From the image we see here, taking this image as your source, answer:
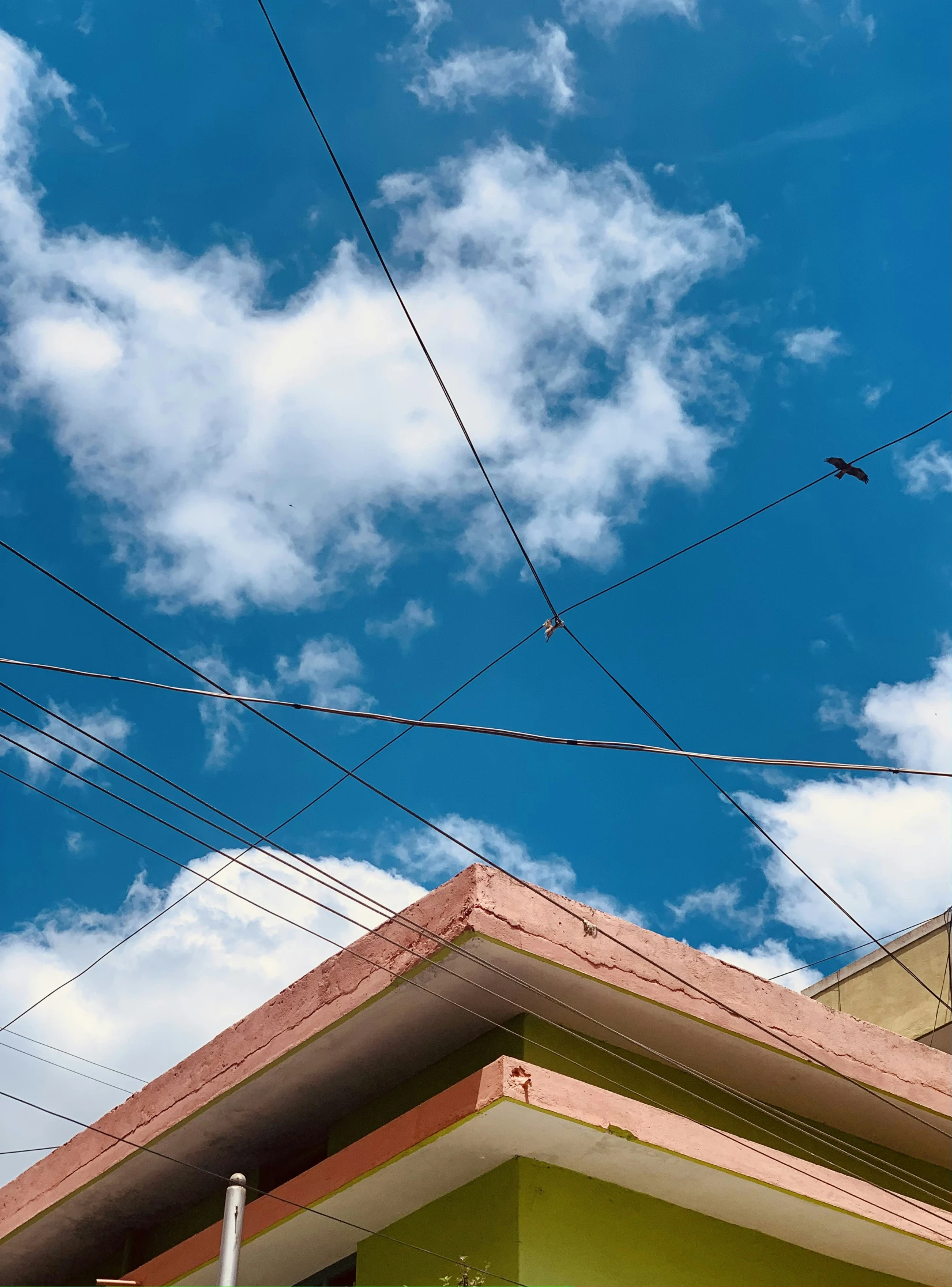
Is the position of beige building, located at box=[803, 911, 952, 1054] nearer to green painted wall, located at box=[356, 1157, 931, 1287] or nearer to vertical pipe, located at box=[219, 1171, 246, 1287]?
green painted wall, located at box=[356, 1157, 931, 1287]

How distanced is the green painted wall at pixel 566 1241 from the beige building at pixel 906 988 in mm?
4349

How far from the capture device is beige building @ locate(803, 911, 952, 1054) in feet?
41.9

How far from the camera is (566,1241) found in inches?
311

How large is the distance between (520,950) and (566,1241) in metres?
1.83

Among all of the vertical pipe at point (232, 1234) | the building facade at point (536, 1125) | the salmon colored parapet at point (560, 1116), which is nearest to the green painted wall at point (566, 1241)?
the building facade at point (536, 1125)

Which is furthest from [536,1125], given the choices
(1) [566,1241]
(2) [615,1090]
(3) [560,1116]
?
(2) [615,1090]

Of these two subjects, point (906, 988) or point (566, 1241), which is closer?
point (566, 1241)

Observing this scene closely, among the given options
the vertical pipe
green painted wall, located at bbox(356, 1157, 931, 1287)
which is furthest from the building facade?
the vertical pipe

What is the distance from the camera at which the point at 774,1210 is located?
874cm

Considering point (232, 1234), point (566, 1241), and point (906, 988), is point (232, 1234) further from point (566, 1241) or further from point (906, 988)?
point (906, 988)

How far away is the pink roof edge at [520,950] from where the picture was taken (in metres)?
8.27

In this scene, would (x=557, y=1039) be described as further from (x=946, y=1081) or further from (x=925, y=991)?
(x=925, y=991)

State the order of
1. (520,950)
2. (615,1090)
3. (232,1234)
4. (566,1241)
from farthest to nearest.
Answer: (615,1090), (520,950), (566,1241), (232,1234)

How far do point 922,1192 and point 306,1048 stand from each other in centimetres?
543
